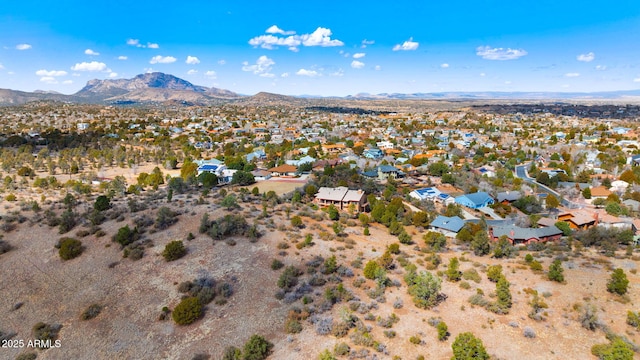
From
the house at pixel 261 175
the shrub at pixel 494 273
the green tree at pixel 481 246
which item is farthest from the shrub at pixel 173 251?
the house at pixel 261 175

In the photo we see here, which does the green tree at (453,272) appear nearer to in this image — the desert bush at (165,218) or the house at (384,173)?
the desert bush at (165,218)

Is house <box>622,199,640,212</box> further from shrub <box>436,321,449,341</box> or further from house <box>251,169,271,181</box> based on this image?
house <box>251,169,271,181</box>

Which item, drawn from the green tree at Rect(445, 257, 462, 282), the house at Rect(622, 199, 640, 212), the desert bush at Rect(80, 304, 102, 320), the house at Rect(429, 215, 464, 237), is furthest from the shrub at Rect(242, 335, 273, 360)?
the house at Rect(622, 199, 640, 212)

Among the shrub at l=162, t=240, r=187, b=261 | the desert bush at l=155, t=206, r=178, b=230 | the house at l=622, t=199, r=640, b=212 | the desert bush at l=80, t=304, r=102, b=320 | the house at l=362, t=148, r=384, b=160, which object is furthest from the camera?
the house at l=362, t=148, r=384, b=160

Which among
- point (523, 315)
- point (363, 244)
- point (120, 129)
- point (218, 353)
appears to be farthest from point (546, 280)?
point (120, 129)

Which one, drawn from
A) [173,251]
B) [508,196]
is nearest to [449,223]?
[508,196]

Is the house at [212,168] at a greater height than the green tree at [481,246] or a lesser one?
greater
